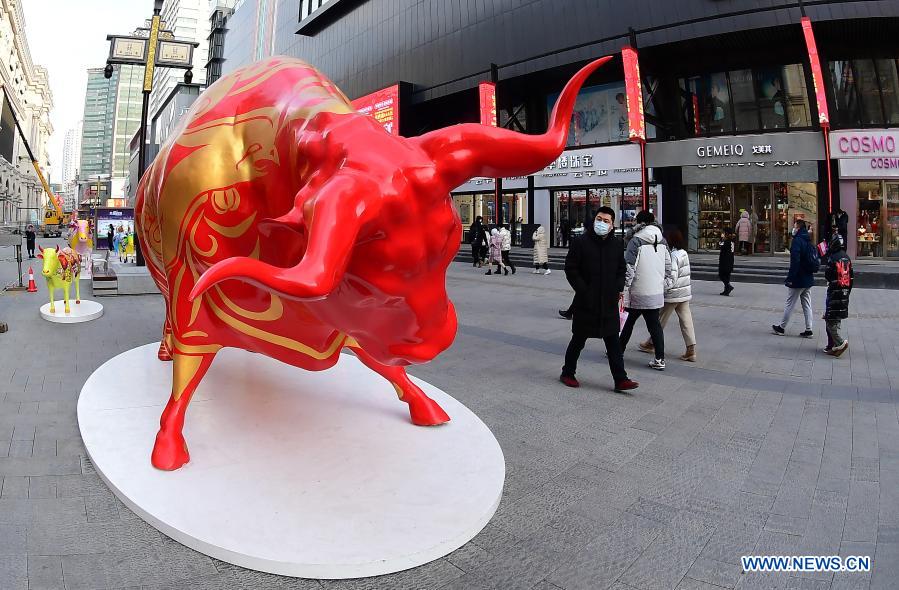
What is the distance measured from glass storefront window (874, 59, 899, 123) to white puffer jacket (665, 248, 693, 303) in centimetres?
1735

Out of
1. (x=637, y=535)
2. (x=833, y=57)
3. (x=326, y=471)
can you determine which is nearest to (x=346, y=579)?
(x=326, y=471)

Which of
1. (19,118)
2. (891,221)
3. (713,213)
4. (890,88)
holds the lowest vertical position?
(891,221)

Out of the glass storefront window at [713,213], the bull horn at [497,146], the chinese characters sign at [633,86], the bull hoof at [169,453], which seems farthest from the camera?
the glass storefront window at [713,213]

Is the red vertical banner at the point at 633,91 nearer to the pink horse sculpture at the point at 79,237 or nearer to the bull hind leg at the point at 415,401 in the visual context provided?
the pink horse sculpture at the point at 79,237

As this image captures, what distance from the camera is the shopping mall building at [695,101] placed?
722 inches

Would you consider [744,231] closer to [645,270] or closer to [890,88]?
[890,88]

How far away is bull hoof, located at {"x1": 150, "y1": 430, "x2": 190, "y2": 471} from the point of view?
3.27m

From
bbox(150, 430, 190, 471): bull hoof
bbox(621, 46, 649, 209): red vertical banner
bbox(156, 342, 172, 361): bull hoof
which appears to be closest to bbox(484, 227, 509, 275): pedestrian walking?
bbox(621, 46, 649, 209): red vertical banner

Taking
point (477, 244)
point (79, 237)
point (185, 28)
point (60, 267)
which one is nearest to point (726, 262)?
point (477, 244)

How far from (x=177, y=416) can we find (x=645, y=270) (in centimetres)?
490

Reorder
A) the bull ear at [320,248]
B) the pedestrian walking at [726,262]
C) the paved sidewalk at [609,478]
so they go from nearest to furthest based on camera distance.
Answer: the bull ear at [320,248], the paved sidewalk at [609,478], the pedestrian walking at [726,262]

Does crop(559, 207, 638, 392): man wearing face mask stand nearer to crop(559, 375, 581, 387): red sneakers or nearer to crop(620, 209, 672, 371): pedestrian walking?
crop(559, 375, 581, 387): red sneakers

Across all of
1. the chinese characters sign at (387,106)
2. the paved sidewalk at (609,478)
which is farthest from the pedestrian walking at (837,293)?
the chinese characters sign at (387,106)

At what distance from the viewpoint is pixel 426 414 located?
4.09m
